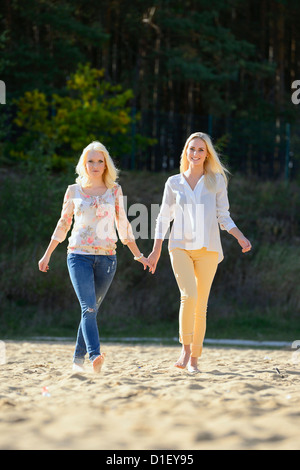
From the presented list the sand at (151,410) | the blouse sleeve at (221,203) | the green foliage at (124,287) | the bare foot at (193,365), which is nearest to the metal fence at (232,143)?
the green foliage at (124,287)

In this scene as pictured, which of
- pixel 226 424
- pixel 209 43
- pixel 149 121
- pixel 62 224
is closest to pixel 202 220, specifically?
pixel 62 224

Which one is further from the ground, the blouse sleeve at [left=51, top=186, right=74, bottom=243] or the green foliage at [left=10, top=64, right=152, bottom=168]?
the green foliage at [left=10, top=64, right=152, bottom=168]

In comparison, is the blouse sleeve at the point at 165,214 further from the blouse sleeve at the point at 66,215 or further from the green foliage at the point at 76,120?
the green foliage at the point at 76,120

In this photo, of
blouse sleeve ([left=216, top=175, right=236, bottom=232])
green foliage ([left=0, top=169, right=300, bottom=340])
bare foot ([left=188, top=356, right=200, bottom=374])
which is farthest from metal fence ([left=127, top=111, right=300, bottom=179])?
bare foot ([left=188, top=356, right=200, bottom=374])

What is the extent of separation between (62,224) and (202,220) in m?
1.23

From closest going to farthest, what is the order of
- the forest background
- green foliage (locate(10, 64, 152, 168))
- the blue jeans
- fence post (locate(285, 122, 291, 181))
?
the blue jeans < the forest background < green foliage (locate(10, 64, 152, 168)) < fence post (locate(285, 122, 291, 181))

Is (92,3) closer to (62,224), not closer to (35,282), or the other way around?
(35,282)

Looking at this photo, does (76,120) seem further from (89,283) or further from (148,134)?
(89,283)

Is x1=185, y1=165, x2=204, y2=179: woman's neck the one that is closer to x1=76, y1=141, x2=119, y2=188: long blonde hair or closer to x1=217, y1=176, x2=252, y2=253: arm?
x1=217, y1=176, x2=252, y2=253: arm

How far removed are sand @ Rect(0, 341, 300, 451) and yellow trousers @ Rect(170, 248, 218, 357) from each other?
0.34m

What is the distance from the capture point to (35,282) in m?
17.2

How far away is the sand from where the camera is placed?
3.93 meters

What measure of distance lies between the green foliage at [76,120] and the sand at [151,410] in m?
16.7

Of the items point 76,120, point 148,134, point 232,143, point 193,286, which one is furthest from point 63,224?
point 232,143
